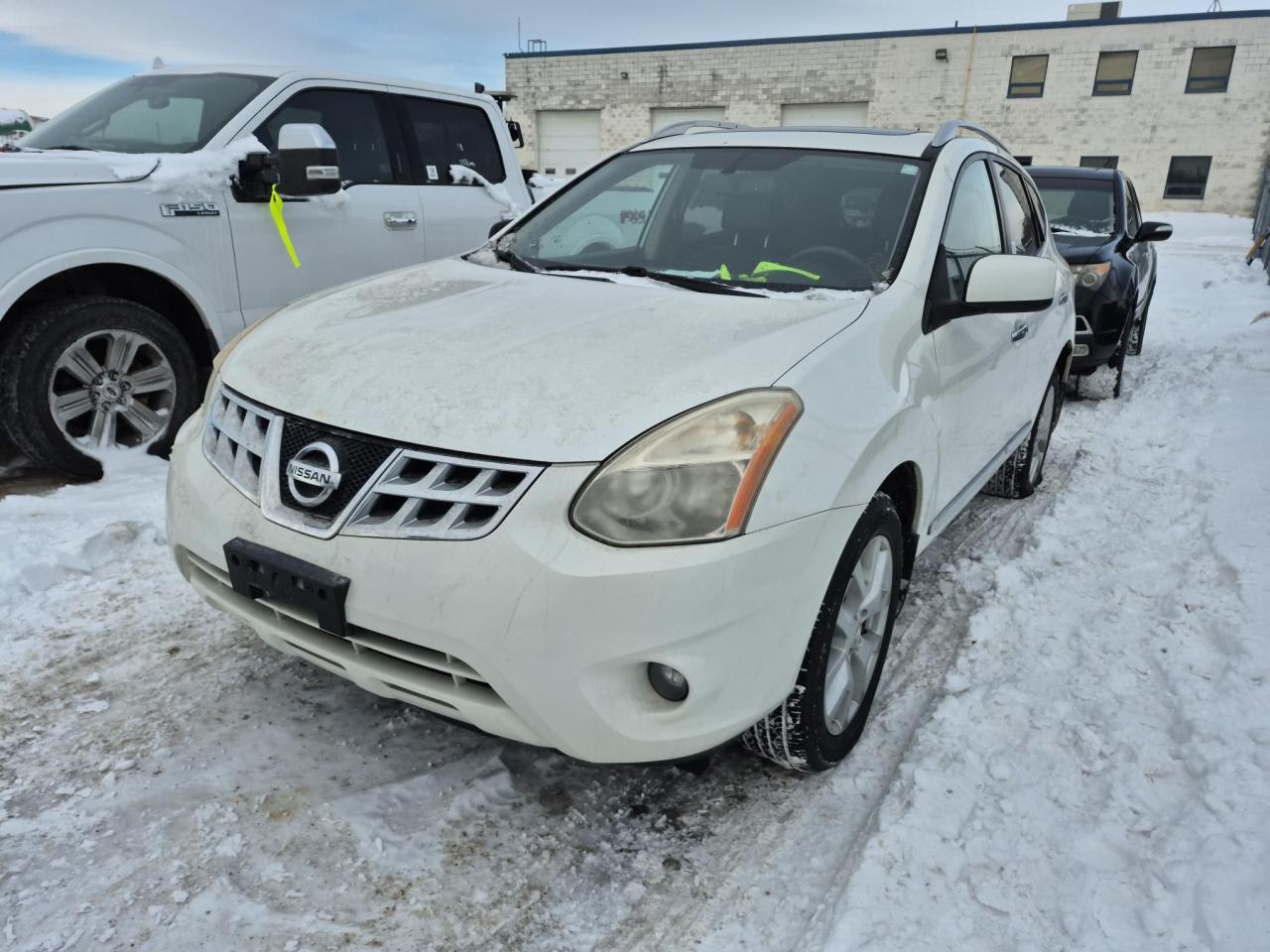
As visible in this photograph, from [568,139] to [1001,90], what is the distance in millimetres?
16990

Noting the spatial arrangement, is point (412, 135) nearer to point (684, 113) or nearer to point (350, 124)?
point (350, 124)

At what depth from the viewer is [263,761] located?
2.39m

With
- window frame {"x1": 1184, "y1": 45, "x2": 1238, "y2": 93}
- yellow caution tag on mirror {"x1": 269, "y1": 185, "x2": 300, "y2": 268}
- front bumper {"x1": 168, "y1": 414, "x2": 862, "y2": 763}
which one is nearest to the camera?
front bumper {"x1": 168, "y1": 414, "x2": 862, "y2": 763}

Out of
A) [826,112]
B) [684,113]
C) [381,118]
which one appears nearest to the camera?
[381,118]

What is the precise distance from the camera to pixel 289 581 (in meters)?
2.00

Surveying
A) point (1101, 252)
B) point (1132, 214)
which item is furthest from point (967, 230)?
point (1132, 214)

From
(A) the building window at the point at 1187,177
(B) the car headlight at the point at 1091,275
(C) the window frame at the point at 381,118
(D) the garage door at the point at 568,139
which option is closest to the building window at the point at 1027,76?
(A) the building window at the point at 1187,177

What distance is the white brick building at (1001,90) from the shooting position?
30734 mm

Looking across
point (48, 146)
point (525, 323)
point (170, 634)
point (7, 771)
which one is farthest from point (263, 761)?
point (48, 146)

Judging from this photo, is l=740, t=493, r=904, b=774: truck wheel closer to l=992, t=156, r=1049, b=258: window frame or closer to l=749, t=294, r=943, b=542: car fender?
l=749, t=294, r=943, b=542: car fender

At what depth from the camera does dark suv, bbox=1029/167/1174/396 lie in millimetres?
6559

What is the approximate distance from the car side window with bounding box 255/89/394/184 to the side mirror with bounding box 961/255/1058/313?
3633 mm

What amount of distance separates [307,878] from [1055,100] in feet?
123

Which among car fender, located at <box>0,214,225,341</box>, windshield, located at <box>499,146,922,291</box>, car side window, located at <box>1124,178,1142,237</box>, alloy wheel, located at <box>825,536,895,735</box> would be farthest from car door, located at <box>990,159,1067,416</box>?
car side window, located at <box>1124,178,1142,237</box>
